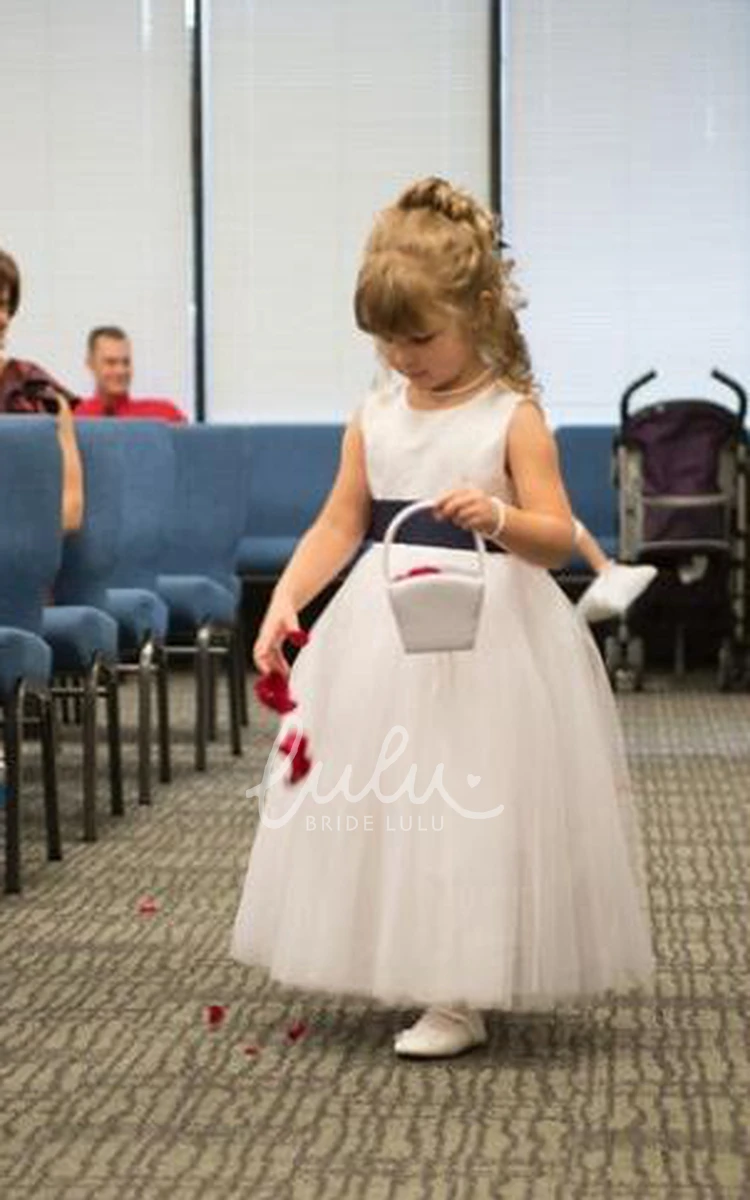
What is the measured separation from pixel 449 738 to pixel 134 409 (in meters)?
6.74

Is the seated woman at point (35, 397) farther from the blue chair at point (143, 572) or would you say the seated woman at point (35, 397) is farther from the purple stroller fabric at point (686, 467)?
the purple stroller fabric at point (686, 467)

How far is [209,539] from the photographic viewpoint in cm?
731

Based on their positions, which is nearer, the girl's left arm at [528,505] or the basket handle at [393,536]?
the girl's left arm at [528,505]

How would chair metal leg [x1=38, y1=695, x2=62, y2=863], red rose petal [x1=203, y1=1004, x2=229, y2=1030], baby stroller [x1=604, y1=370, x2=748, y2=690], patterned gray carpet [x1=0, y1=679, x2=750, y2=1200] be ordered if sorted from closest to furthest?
patterned gray carpet [x1=0, y1=679, x2=750, y2=1200], red rose petal [x1=203, y1=1004, x2=229, y2=1030], chair metal leg [x1=38, y1=695, x2=62, y2=863], baby stroller [x1=604, y1=370, x2=748, y2=690]

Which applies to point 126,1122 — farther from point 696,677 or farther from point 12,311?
point 696,677

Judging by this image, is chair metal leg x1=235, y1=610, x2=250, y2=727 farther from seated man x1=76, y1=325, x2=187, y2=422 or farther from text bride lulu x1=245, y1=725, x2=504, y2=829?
text bride lulu x1=245, y1=725, x2=504, y2=829

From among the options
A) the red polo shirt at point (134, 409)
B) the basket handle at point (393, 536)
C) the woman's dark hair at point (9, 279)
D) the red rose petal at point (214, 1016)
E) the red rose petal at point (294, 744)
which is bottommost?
the red rose petal at point (214, 1016)

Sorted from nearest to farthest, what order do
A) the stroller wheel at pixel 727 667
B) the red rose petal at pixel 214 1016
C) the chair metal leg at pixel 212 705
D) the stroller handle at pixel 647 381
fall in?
the red rose petal at pixel 214 1016 < the chair metal leg at pixel 212 705 < the stroller handle at pixel 647 381 < the stroller wheel at pixel 727 667

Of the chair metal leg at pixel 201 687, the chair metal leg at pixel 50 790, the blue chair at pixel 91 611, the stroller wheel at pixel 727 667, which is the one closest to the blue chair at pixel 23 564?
the chair metal leg at pixel 50 790

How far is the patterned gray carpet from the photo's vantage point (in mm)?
2805

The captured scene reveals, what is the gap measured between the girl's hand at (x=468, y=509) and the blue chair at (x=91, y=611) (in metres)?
2.37

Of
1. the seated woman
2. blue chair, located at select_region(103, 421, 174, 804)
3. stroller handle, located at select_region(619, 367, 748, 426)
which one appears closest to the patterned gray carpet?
the seated woman

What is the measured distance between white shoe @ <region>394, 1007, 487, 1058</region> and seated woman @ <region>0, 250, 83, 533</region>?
2497mm

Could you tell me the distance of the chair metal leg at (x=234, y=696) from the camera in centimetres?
720
